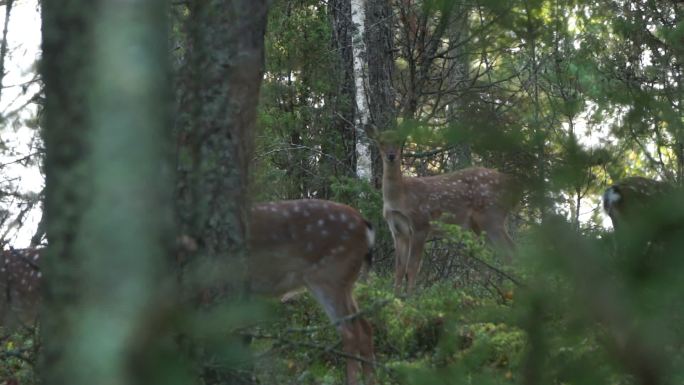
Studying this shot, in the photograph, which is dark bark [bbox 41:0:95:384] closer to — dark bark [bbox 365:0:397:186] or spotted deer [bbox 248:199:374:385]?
spotted deer [bbox 248:199:374:385]

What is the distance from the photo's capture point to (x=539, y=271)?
154 centimetres

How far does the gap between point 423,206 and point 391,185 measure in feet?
2.09

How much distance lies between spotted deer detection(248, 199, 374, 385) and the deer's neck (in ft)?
12.1

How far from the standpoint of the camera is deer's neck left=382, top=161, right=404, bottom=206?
1182 centimetres

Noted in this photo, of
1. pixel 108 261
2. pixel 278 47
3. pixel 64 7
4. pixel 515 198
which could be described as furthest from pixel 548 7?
pixel 278 47

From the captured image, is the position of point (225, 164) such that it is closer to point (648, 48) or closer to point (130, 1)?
point (130, 1)

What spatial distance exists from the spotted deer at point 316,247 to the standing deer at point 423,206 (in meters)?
2.81

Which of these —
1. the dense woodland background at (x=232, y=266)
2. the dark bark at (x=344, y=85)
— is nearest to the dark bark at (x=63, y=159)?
the dense woodland background at (x=232, y=266)

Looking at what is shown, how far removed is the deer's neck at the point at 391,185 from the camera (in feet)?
38.8

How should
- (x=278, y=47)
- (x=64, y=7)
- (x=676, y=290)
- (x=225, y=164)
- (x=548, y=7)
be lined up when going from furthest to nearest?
(x=278, y=47), (x=225, y=164), (x=548, y=7), (x=64, y=7), (x=676, y=290)

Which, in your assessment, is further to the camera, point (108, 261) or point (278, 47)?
point (278, 47)

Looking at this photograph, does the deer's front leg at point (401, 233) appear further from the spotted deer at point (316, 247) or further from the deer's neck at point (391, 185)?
the spotted deer at point (316, 247)

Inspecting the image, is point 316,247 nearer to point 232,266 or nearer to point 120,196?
point 232,266

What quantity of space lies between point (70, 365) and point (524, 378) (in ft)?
2.36
